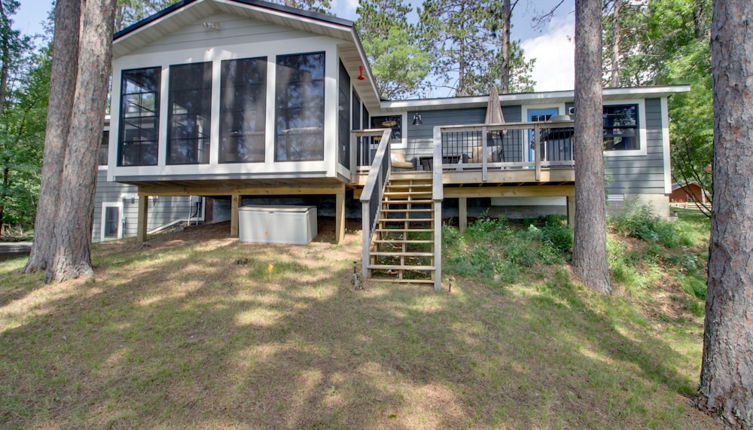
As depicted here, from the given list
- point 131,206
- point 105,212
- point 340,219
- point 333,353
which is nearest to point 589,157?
point 340,219

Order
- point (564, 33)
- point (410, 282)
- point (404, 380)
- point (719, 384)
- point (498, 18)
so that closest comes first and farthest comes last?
point (719, 384) → point (404, 380) → point (410, 282) → point (498, 18) → point (564, 33)

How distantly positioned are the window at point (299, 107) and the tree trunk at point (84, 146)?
8.27ft

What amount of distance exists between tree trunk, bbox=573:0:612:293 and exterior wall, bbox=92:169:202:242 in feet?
34.3

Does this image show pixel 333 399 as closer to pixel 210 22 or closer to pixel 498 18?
pixel 210 22

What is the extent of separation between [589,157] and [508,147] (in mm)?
3966

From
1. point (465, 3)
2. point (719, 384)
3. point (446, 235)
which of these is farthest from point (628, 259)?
point (465, 3)

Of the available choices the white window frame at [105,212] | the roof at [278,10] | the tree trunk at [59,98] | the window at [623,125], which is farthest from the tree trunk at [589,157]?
the white window frame at [105,212]

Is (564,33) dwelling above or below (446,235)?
above

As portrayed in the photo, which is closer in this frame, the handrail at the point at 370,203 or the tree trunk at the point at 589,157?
the handrail at the point at 370,203

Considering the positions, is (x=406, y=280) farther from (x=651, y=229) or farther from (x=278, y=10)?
(x=651, y=229)

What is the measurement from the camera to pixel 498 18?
12078mm

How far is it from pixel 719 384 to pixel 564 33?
57.7 ft

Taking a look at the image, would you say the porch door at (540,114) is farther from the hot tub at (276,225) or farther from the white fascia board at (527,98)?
the hot tub at (276,225)

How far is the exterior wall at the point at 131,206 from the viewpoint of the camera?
10.9 metres
